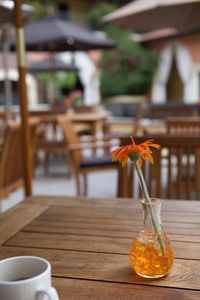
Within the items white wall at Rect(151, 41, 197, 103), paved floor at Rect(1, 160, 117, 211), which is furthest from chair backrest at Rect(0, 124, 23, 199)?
white wall at Rect(151, 41, 197, 103)

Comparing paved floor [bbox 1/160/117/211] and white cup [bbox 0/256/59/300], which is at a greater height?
white cup [bbox 0/256/59/300]

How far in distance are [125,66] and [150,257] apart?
46.7 feet

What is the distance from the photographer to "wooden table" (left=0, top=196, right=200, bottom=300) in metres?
0.79

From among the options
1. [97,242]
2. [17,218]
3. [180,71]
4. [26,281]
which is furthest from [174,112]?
[180,71]

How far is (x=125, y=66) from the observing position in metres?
14.7

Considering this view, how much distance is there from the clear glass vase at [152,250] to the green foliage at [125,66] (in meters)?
13.6

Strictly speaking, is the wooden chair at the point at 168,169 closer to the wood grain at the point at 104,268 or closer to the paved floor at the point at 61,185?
the wood grain at the point at 104,268

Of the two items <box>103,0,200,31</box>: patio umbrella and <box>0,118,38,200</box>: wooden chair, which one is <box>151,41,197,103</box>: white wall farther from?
<box>0,118,38,200</box>: wooden chair

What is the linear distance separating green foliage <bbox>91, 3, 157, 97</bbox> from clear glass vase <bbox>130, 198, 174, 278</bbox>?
44.8 feet

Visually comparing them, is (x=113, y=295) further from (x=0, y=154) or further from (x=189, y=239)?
(x=0, y=154)

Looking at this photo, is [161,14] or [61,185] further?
[61,185]

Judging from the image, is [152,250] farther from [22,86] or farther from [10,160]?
[10,160]

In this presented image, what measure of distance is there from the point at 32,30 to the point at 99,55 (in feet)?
30.4

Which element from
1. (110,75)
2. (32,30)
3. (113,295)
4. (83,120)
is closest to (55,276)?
(113,295)
